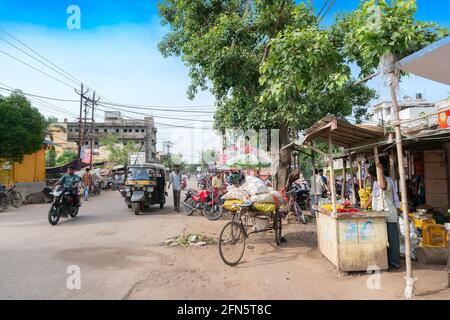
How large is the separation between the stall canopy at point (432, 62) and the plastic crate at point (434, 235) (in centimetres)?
312

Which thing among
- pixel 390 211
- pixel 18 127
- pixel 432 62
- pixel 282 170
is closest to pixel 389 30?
pixel 432 62

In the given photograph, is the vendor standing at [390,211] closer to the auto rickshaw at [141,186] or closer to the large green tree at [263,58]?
the large green tree at [263,58]

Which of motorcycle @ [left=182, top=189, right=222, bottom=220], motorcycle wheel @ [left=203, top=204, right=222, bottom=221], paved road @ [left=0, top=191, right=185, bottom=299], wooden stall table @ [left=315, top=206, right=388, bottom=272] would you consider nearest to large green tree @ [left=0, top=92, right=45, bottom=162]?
paved road @ [left=0, top=191, right=185, bottom=299]

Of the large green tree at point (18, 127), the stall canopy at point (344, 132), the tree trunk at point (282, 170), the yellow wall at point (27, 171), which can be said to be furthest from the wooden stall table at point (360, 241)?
the yellow wall at point (27, 171)

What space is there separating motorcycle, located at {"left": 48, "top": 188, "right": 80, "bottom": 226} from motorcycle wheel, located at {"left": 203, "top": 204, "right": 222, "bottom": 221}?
4563 millimetres

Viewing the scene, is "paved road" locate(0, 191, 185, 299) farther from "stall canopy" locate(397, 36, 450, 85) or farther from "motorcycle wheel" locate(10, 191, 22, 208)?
"motorcycle wheel" locate(10, 191, 22, 208)

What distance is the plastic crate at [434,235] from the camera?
21.1 feet

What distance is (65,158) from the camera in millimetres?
40062

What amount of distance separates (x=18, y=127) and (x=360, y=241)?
17.4m

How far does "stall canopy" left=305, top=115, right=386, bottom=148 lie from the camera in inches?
216

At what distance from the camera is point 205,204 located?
12.3 meters
